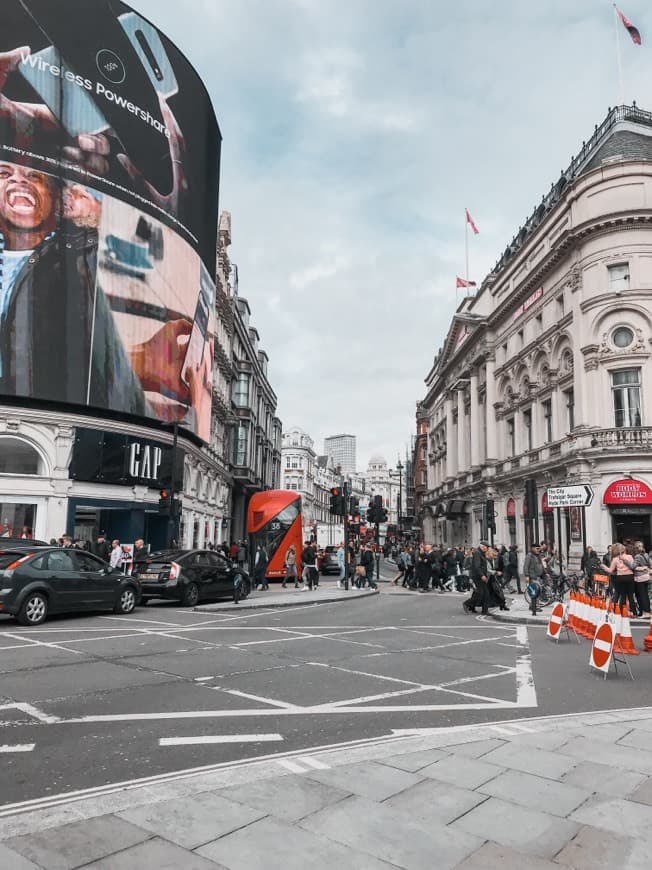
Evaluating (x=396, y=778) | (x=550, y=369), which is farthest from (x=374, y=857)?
(x=550, y=369)

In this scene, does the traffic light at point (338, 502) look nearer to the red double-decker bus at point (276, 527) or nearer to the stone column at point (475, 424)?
the red double-decker bus at point (276, 527)

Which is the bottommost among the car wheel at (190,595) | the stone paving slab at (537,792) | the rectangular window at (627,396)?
the stone paving slab at (537,792)

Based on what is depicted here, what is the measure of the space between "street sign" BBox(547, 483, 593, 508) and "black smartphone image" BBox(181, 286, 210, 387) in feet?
66.6

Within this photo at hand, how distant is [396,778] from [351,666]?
4.97 meters

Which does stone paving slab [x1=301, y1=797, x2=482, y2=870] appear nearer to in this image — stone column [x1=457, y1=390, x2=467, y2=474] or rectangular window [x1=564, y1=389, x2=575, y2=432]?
rectangular window [x1=564, y1=389, x2=575, y2=432]

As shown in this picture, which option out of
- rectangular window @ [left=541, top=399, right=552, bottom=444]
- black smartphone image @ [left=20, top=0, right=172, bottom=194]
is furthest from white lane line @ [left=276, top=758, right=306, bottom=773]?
rectangular window @ [left=541, top=399, right=552, bottom=444]

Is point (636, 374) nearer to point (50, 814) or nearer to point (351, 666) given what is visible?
point (351, 666)

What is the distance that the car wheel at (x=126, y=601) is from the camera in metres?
16.1

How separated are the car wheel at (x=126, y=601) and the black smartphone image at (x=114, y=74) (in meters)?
22.7

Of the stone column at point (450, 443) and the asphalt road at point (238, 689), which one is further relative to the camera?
the stone column at point (450, 443)

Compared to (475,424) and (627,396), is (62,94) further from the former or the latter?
(475,424)

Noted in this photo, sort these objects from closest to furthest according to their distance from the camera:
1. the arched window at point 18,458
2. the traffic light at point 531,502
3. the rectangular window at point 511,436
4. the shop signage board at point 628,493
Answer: the traffic light at point 531,502 → the arched window at point 18,458 → the shop signage board at point 628,493 → the rectangular window at point 511,436

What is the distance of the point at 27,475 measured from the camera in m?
28.5

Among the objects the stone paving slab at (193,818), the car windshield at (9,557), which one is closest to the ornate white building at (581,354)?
the car windshield at (9,557)
